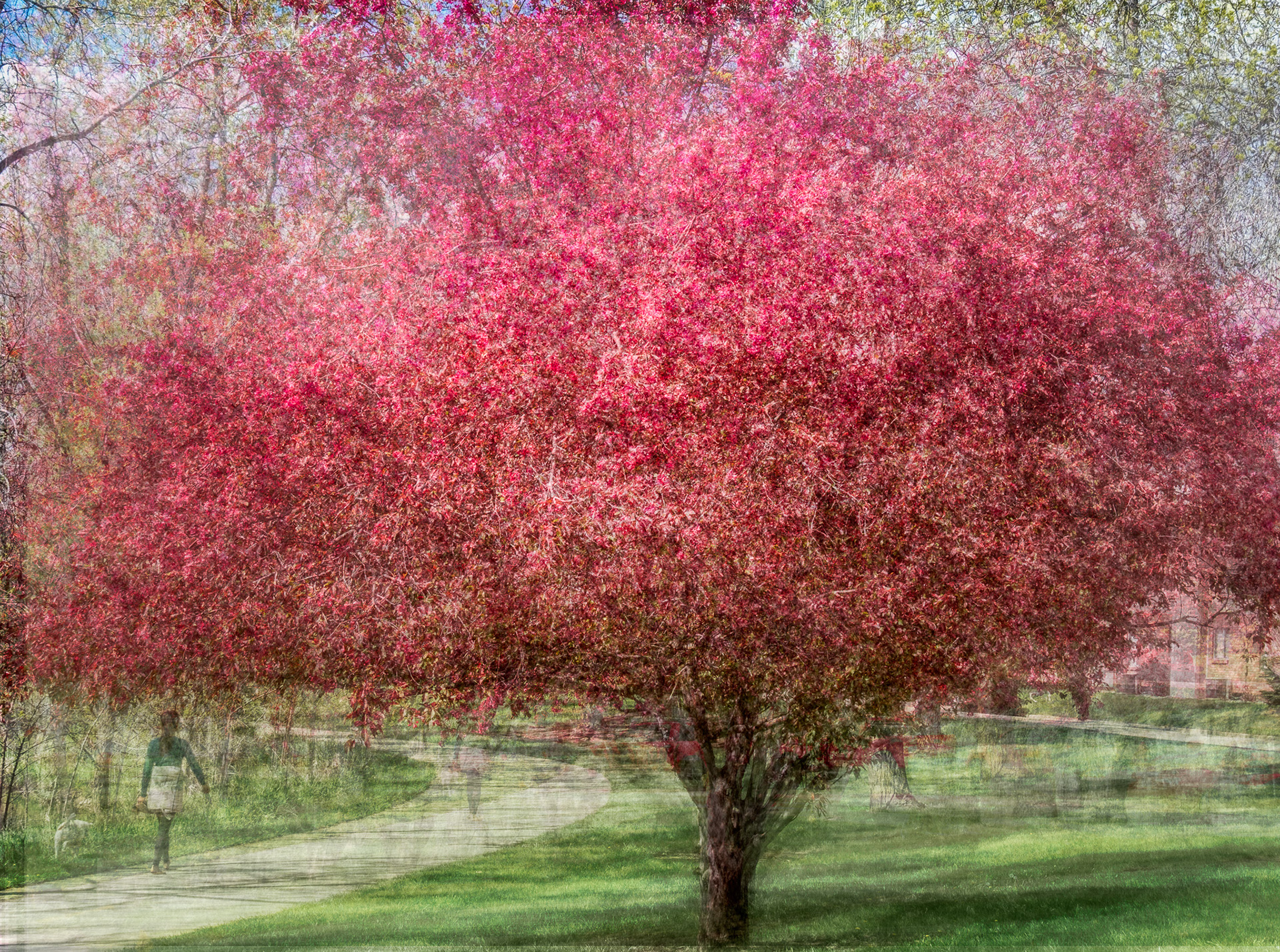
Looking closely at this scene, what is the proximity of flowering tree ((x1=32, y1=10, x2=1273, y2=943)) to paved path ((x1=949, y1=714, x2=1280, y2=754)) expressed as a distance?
35 cm

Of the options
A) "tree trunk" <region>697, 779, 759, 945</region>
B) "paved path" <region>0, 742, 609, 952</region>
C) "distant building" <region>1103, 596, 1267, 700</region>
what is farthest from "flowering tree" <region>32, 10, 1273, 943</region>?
"paved path" <region>0, 742, 609, 952</region>

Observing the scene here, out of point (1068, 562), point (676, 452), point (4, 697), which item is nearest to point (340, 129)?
point (676, 452)

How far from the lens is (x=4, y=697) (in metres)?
5.32

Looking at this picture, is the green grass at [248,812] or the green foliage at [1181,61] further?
the green foliage at [1181,61]

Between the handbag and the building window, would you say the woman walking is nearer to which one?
the handbag

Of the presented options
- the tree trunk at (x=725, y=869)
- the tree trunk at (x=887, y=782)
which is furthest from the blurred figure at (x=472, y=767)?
the tree trunk at (x=887, y=782)

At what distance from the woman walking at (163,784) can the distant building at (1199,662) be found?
14.9ft

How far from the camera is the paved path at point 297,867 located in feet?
17.3

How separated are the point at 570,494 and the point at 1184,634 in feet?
10.8

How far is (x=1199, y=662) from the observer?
5793 mm

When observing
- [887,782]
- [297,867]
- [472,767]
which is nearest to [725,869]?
[887,782]

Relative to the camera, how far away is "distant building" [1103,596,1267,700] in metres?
5.68

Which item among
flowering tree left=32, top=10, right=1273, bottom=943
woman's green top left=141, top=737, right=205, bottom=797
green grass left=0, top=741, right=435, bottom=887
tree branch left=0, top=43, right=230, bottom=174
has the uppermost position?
tree branch left=0, top=43, right=230, bottom=174

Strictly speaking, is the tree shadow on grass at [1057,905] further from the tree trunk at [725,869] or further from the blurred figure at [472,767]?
the blurred figure at [472,767]
